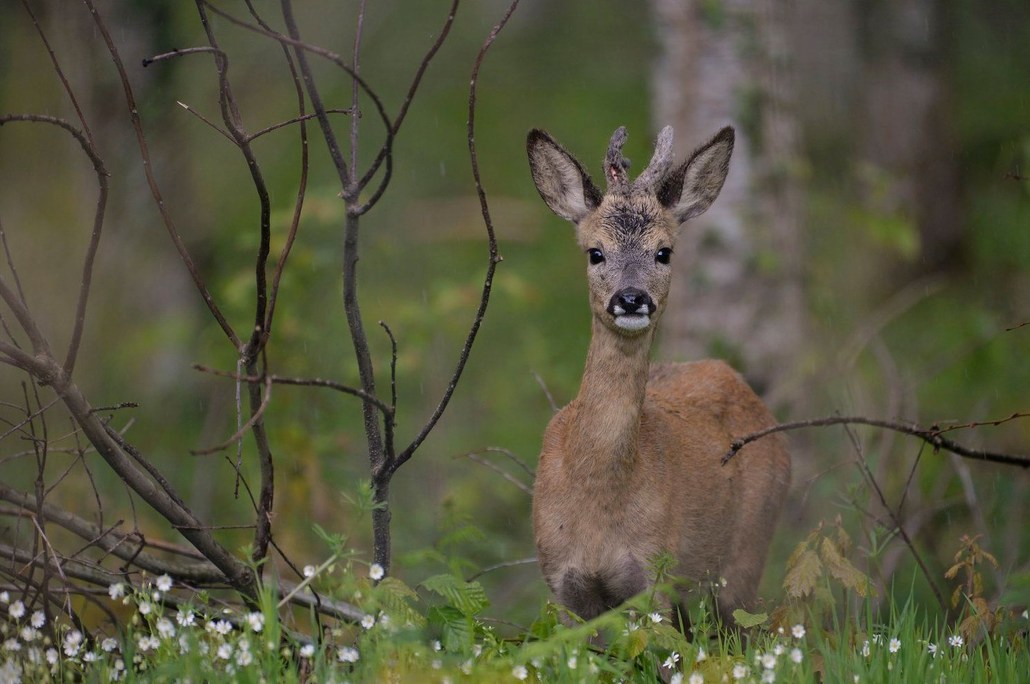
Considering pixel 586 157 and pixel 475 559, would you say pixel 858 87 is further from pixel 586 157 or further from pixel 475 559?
pixel 475 559

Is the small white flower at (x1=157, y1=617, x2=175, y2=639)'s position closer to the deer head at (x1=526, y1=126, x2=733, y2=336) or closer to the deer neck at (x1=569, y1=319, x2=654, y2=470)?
the deer neck at (x1=569, y1=319, x2=654, y2=470)

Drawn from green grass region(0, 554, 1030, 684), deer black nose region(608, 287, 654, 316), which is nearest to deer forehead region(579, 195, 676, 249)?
deer black nose region(608, 287, 654, 316)

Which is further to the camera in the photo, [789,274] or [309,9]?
[309,9]

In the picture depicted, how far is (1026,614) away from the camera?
4.16m

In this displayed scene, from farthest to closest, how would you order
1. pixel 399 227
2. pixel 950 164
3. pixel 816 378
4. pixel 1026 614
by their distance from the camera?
pixel 950 164 → pixel 399 227 → pixel 816 378 → pixel 1026 614

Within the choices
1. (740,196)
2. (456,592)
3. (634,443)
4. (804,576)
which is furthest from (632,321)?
(740,196)

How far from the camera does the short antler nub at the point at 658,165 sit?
5250 millimetres

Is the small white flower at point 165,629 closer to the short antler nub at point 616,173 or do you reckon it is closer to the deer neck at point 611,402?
the deer neck at point 611,402

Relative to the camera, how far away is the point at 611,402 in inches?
193

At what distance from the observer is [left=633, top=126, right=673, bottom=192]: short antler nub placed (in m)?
5.25

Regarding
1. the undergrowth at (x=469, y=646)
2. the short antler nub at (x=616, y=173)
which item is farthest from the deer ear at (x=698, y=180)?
the undergrowth at (x=469, y=646)

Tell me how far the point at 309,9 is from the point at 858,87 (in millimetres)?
6158

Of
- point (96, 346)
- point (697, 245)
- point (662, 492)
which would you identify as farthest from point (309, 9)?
point (662, 492)

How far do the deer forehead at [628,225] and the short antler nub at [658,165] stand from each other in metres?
0.06
